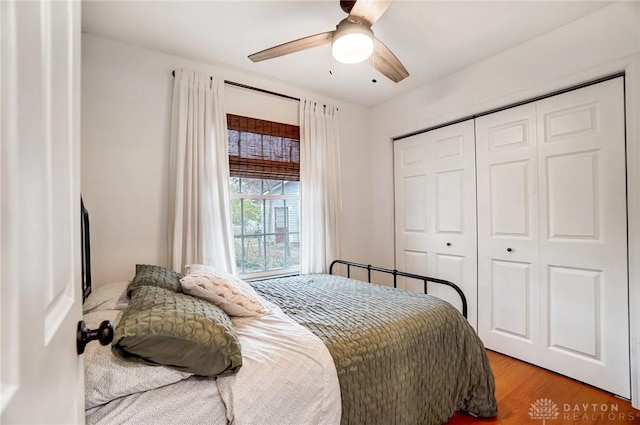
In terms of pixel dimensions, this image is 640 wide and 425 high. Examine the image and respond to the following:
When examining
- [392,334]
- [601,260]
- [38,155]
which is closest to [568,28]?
[601,260]

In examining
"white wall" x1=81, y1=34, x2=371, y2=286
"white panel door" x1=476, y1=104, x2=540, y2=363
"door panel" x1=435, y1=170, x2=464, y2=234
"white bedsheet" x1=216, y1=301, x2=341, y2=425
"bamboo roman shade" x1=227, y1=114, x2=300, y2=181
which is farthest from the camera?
"door panel" x1=435, y1=170, x2=464, y2=234

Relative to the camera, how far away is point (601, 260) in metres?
1.98

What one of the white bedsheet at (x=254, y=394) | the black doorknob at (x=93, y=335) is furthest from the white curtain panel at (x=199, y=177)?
the black doorknob at (x=93, y=335)

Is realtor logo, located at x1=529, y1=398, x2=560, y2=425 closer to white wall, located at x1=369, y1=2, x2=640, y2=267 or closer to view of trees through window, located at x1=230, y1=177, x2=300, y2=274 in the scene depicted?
white wall, located at x1=369, y1=2, x2=640, y2=267

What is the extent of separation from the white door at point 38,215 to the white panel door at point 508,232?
2860 millimetres

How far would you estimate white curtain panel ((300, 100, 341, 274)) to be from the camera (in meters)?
3.05

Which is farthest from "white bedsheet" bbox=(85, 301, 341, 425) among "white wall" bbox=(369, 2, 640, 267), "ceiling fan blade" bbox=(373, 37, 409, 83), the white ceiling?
"white wall" bbox=(369, 2, 640, 267)

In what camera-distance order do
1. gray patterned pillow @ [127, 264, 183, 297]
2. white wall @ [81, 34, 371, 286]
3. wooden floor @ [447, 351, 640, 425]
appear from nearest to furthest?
1. gray patterned pillow @ [127, 264, 183, 297]
2. wooden floor @ [447, 351, 640, 425]
3. white wall @ [81, 34, 371, 286]

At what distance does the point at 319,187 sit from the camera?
3.14 meters

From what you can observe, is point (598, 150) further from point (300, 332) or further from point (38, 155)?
point (38, 155)

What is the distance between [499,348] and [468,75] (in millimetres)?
2546

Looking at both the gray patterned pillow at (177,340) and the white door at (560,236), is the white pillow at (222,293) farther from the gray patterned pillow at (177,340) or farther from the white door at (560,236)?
the white door at (560,236)

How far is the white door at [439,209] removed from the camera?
9.02 ft

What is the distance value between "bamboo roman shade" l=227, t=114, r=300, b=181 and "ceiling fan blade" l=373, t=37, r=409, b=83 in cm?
126
